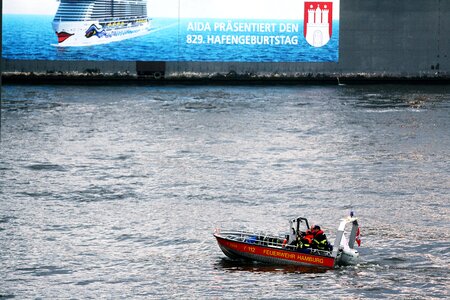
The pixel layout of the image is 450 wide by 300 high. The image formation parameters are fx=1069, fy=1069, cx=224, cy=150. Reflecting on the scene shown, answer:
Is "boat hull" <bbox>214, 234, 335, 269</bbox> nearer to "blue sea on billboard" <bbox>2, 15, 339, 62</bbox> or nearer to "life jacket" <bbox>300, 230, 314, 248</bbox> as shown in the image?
"life jacket" <bbox>300, 230, 314, 248</bbox>

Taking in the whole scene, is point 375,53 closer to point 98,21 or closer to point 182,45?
point 182,45

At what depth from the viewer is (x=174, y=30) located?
383 ft

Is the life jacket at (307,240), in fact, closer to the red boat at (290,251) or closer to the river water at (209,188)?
the red boat at (290,251)

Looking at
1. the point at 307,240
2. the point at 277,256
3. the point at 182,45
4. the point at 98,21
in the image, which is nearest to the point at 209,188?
the point at 277,256

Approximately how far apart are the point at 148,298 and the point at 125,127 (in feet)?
167

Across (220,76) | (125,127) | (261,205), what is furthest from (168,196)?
(220,76)

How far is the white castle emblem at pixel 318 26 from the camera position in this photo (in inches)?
4614

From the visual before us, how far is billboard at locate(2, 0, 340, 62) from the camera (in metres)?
117

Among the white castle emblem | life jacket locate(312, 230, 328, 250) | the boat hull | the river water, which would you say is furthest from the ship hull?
life jacket locate(312, 230, 328, 250)

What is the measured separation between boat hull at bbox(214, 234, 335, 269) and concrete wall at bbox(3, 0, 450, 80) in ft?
251

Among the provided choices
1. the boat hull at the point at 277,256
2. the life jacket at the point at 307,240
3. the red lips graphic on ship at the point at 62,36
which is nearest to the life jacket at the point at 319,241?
the life jacket at the point at 307,240

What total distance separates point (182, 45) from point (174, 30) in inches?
76.9

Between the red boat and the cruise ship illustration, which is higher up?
the cruise ship illustration

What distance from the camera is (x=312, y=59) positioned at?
11706 cm
